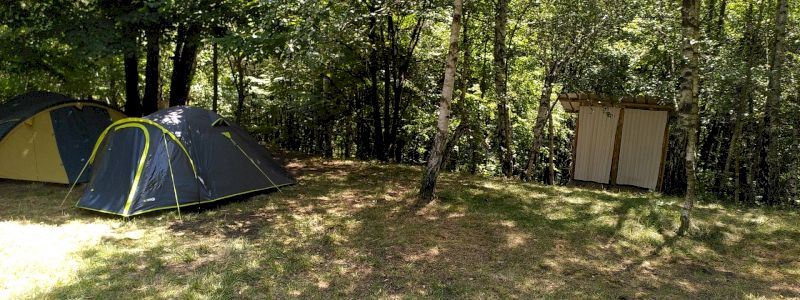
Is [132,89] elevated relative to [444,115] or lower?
elevated

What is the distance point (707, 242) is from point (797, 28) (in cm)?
747

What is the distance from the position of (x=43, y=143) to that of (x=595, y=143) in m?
10.7

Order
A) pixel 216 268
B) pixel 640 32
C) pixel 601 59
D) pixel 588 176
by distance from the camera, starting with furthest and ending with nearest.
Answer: pixel 588 176 → pixel 601 59 → pixel 640 32 → pixel 216 268

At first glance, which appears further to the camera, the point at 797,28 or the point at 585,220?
the point at 797,28

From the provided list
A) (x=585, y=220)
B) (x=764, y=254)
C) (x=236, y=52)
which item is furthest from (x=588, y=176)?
(x=236, y=52)

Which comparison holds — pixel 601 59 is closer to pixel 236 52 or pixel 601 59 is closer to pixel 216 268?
pixel 236 52

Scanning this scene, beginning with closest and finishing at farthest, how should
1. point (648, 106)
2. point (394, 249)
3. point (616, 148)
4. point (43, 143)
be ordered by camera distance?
point (394, 249), point (43, 143), point (648, 106), point (616, 148)

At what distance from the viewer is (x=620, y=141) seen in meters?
10.8

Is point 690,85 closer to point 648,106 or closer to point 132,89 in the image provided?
point 648,106

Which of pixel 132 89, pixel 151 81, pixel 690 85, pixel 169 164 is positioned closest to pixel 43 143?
pixel 151 81

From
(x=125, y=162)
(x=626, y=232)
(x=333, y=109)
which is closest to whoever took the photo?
(x=626, y=232)

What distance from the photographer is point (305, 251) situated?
5250 millimetres

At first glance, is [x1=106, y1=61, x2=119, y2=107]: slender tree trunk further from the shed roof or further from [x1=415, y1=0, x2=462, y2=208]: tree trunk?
the shed roof

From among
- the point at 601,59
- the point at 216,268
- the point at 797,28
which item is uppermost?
the point at 797,28
